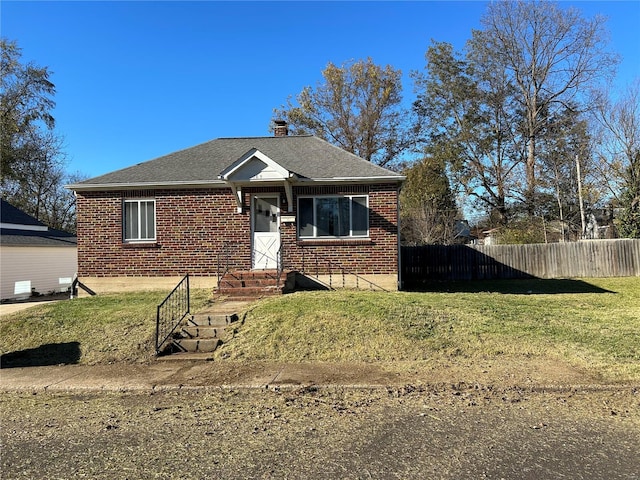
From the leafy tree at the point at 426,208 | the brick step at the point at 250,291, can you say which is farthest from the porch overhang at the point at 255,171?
the leafy tree at the point at 426,208

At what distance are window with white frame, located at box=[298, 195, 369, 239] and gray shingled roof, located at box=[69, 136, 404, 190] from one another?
715 millimetres

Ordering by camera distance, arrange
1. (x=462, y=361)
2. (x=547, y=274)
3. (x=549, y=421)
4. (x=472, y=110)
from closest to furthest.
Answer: (x=549, y=421), (x=462, y=361), (x=547, y=274), (x=472, y=110)

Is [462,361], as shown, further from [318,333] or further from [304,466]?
[304,466]

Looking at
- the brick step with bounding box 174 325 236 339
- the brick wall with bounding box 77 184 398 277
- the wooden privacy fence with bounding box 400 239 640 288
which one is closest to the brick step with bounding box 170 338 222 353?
the brick step with bounding box 174 325 236 339

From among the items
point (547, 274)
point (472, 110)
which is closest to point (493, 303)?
point (547, 274)

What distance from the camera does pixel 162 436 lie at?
458cm

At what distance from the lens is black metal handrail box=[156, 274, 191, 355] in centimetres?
849

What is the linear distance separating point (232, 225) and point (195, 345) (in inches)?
231

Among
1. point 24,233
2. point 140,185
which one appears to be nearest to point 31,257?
point 24,233

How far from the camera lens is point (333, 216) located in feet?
44.9

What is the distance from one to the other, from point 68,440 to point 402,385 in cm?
393

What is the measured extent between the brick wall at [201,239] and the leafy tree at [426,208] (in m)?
16.3

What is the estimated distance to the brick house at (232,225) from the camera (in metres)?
13.4

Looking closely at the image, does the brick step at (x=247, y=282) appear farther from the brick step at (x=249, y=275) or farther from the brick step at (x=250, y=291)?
the brick step at (x=250, y=291)
